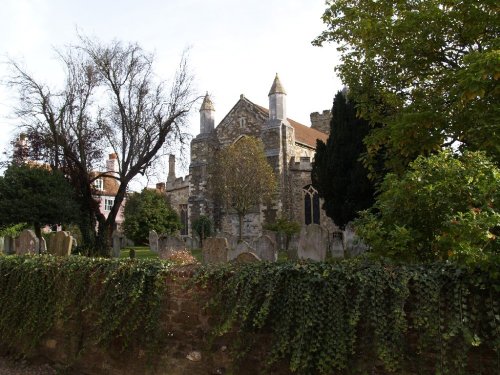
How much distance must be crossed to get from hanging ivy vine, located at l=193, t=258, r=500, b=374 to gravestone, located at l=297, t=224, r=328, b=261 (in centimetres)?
668

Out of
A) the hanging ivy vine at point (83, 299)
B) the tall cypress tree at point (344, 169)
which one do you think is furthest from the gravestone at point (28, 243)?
the tall cypress tree at point (344, 169)

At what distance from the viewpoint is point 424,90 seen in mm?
11078

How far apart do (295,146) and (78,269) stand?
27.0 m

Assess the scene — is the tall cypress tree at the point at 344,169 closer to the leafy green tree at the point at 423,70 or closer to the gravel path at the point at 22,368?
the leafy green tree at the point at 423,70

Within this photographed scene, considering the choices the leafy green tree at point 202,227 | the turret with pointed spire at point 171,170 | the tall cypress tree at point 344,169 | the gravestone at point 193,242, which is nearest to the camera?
the tall cypress tree at point 344,169

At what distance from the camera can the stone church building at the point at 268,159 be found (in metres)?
30.4

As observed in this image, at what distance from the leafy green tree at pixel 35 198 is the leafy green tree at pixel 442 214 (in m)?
18.0

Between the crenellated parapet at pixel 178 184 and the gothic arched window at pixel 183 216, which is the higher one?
the crenellated parapet at pixel 178 184

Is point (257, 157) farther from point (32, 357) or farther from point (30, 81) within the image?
point (32, 357)

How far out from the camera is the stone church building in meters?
30.4

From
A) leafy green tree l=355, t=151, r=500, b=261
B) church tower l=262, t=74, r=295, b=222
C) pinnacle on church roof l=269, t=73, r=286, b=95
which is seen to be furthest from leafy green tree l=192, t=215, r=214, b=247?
leafy green tree l=355, t=151, r=500, b=261

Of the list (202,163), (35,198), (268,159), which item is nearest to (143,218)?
(202,163)

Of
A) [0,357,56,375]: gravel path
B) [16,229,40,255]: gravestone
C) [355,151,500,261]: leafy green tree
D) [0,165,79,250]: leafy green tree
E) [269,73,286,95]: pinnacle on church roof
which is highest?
[269,73,286,95]: pinnacle on church roof

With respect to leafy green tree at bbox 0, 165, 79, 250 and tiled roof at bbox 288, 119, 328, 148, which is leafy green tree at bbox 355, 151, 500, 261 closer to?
leafy green tree at bbox 0, 165, 79, 250
